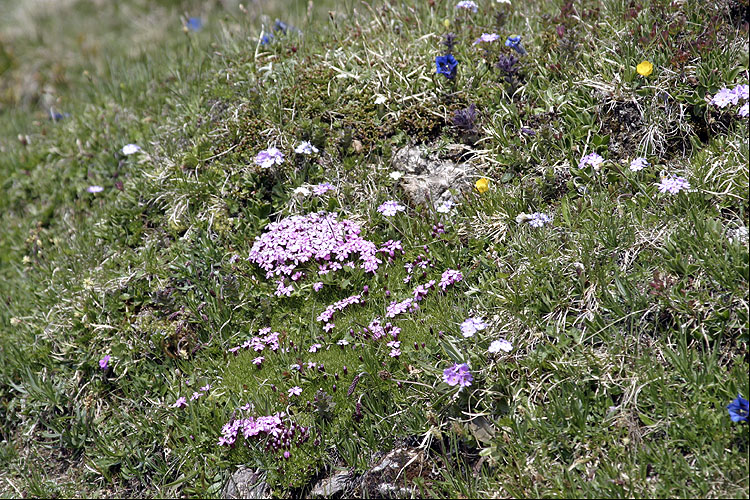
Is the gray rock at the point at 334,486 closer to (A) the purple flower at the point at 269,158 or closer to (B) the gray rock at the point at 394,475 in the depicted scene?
(B) the gray rock at the point at 394,475

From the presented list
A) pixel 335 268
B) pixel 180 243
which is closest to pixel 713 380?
pixel 335 268

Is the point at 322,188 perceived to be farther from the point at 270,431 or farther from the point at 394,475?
the point at 394,475

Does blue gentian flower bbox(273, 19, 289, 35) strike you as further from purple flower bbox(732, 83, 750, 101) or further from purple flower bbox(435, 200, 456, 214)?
purple flower bbox(732, 83, 750, 101)

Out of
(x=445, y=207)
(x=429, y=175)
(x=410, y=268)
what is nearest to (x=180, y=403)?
(x=410, y=268)

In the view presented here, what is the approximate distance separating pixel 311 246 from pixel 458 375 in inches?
63.0

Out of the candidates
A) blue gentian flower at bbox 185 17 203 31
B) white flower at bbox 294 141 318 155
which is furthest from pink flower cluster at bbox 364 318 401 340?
blue gentian flower at bbox 185 17 203 31

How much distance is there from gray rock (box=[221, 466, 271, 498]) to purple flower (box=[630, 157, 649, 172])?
303 centimetres

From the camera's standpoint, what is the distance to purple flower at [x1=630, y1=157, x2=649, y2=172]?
4.29 meters

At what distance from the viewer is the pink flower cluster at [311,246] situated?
4.71m

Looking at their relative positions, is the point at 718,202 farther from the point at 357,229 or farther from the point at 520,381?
the point at 357,229

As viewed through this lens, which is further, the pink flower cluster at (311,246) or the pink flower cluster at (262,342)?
the pink flower cluster at (311,246)

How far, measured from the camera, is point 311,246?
478 centimetres

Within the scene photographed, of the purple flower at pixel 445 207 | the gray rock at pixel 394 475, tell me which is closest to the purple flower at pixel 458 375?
the gray rock at pixel 394 475

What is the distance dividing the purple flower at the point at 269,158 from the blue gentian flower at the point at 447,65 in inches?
56.2
